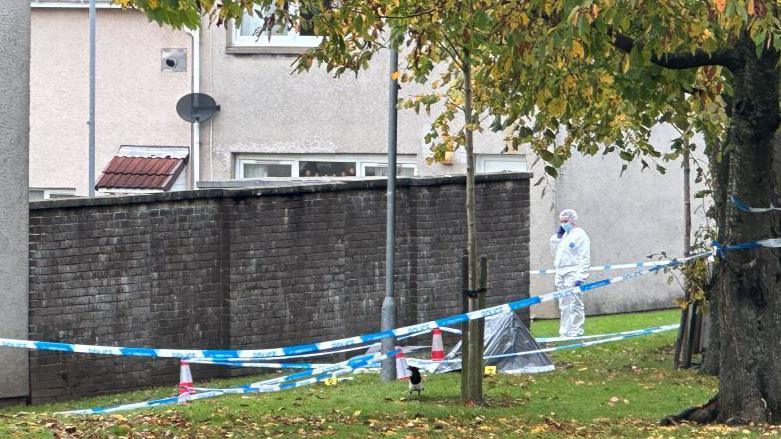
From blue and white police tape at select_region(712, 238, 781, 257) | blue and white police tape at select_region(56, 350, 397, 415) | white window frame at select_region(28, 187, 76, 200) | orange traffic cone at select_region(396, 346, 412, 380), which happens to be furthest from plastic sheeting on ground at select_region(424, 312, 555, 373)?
white window frame at select_region(28, 187, 76, 200)

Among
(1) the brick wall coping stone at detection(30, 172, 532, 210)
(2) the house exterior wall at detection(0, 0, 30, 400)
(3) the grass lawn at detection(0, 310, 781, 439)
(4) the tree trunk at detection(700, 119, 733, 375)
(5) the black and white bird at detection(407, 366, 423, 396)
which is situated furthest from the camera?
(4) the tree trunk at detection(700, 119, 733, 375)

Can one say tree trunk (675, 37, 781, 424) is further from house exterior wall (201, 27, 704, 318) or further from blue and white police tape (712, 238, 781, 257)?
house exterior wall (201, 27, 704, 318)

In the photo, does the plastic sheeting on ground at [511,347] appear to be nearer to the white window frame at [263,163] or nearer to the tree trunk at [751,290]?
the tree trunk at [751,290]

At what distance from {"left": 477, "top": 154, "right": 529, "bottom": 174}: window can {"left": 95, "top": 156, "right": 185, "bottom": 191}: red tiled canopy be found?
183 inches

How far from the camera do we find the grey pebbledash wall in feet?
46.8

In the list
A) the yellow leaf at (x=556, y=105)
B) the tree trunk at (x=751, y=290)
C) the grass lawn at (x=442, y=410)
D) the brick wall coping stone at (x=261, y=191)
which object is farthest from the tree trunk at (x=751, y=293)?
the brick wall coping stone at (x=261, y=191)

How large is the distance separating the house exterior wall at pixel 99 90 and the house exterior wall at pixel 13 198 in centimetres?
885

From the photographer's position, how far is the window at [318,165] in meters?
23.2

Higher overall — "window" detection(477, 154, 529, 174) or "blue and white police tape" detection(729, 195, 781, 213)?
"window" detection(477, 154, 529, 174)

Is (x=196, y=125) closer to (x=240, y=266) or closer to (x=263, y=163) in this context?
(x=263, y=163)

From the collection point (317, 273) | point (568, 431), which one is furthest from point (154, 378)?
point (568, 431)

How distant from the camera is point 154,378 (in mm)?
15148

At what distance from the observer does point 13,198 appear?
1378 centimetres

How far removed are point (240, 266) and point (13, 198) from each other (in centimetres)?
285
